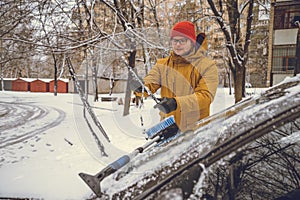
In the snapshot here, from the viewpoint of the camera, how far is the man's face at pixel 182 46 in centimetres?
262

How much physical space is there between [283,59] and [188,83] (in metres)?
16.4

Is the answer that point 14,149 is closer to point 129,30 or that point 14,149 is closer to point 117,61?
point 117,61

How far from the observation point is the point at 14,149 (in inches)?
253

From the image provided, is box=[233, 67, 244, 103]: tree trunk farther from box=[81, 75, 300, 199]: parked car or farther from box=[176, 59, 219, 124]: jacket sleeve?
box=[81, 75, 300, 199]: parked car

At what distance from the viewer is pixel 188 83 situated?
256 centimetres

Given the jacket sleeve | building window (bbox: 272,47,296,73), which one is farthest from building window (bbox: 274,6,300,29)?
the jacket sleeve

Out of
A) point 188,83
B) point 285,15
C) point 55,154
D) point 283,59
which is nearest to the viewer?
point 188,83

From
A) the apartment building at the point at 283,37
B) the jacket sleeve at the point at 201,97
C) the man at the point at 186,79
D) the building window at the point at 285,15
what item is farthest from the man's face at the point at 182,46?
the building window at the point at 285,15

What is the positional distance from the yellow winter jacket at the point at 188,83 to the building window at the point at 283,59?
51.1 feet

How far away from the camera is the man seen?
91.5 inches

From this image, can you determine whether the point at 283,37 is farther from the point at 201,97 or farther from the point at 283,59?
the point at 201,97

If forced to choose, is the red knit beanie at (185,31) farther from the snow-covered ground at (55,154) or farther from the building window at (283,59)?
the building window at (283,59)

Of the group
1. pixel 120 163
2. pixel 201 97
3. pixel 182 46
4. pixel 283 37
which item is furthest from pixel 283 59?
pixel 120 163

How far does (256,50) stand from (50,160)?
79.5 ft
